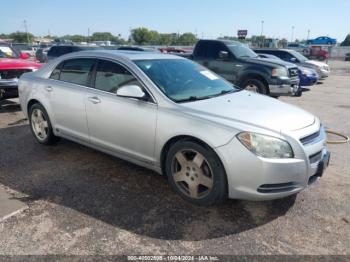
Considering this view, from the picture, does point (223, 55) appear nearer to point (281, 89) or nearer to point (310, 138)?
point (281, 89)

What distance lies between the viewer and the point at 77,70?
15.1 feet

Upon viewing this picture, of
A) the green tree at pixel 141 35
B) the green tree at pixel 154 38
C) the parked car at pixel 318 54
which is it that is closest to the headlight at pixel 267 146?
the parked car at pixel 318 54

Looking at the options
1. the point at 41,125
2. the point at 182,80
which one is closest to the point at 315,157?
the point at 182,80

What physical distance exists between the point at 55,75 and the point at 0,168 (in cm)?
153

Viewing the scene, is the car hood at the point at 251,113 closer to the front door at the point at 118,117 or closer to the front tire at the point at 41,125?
the front door at the point at 118,117

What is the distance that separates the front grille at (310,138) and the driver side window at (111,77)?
189cm

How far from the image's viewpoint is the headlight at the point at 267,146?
9.83 ft

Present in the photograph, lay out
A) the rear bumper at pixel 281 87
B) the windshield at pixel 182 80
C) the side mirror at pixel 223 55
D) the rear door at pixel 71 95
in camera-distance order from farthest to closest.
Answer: the side mirror at pixel 223 55 → the rear bumper at pixel 281 87 → the rear door at pixel 71 95 → the windshield at pixel 182 80

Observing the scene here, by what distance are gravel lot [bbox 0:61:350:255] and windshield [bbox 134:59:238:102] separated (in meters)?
1.13

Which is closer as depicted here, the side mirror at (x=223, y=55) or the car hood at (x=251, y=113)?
the car hood at (x=251, y=113)

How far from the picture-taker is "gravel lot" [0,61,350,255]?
2811mm

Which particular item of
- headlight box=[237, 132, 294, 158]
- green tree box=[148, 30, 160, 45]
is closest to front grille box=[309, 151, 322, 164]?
headlight box=[237, 132, 294, 158]

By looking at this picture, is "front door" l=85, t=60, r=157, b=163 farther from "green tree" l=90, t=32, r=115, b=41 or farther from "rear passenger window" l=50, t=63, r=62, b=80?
"green tree" l=90, t=32, r=115, b=41

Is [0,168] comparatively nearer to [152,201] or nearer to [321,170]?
[152,201]
